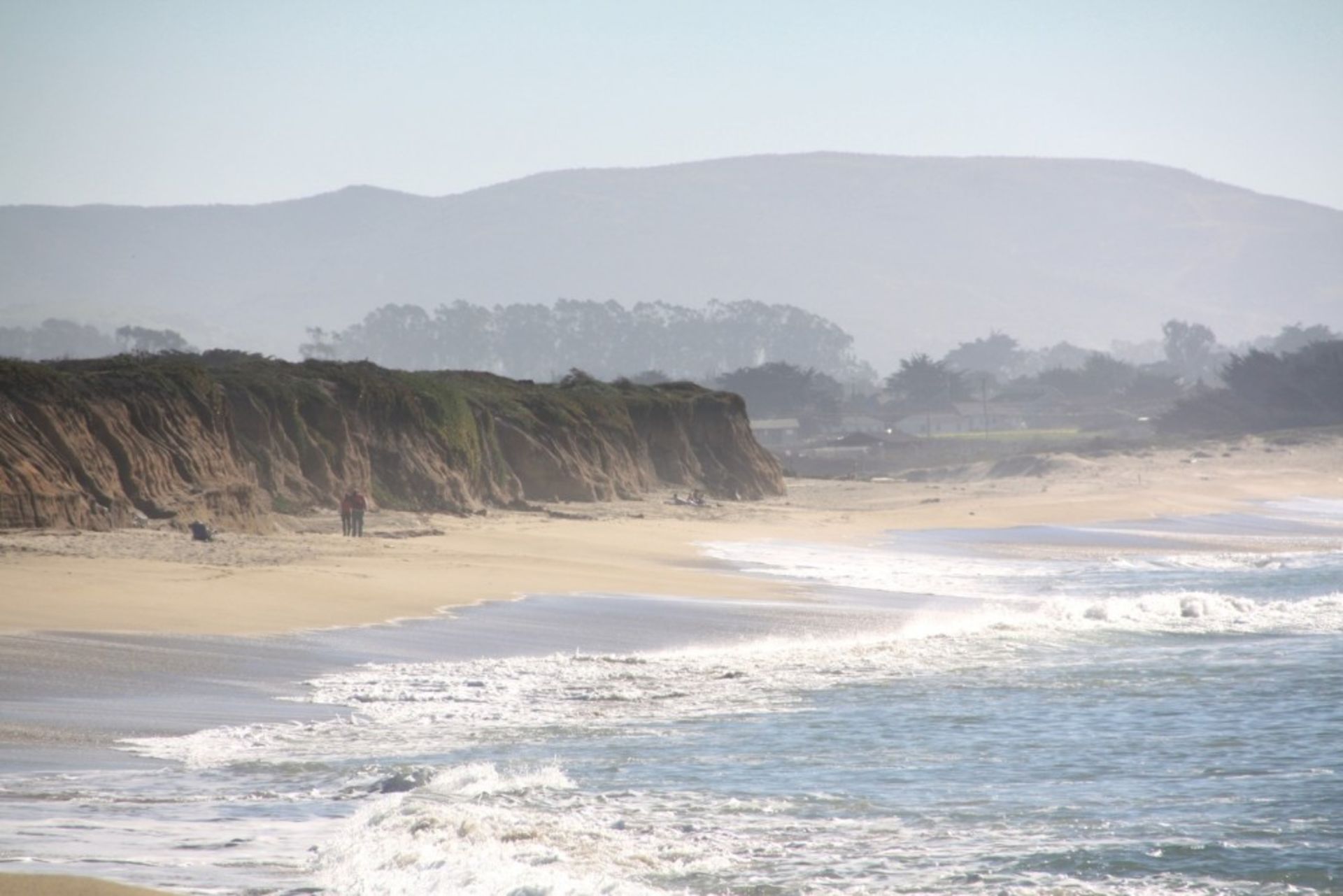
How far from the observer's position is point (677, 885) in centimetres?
752

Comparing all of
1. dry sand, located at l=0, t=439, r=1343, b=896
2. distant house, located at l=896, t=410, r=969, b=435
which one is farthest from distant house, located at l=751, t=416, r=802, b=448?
dry sand, located at l=0, t=439, r=1343, b=896

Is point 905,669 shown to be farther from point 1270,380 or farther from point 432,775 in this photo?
point 1270,380

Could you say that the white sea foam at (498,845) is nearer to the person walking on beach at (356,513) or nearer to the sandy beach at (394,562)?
the sandy beach at (394,562)

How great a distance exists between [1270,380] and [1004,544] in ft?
207

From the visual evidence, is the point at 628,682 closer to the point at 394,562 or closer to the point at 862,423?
the point at 394,562

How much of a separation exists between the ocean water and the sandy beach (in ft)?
4.22

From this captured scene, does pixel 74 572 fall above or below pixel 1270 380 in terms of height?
below

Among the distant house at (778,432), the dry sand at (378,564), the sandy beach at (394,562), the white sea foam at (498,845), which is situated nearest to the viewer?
the white sea foam at (498,845)

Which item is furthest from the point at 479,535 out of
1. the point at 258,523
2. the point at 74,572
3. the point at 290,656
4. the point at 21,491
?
the point at 290,656

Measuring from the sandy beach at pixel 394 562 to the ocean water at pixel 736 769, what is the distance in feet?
4.22

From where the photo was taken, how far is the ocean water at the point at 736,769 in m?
7.64

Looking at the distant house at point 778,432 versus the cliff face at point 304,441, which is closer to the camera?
the cliff face at point 304,441

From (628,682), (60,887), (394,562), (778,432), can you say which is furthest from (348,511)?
(778,432)

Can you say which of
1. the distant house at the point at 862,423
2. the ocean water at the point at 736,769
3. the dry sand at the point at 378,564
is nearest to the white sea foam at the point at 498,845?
the ocean water at the point at 736,769
